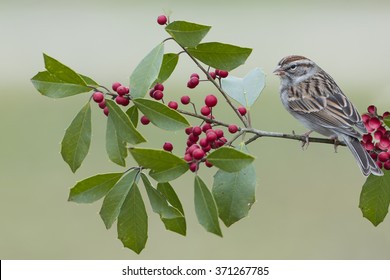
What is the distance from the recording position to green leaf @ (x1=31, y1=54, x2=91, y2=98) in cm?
159

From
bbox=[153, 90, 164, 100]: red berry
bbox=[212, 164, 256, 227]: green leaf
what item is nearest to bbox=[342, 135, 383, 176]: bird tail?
bbox=[212, 164, 256, 227]: green leaf

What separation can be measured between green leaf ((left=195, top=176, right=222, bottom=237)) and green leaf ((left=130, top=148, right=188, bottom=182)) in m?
0.05

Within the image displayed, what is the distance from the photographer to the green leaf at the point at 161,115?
1.54 meters

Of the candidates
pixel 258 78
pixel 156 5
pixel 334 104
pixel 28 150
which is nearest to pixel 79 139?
pixel 258 78

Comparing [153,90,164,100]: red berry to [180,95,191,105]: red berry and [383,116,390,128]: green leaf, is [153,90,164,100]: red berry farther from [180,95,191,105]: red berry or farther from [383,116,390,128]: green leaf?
[383,116,390,128]: green leaf

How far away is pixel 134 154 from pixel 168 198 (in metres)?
0.31

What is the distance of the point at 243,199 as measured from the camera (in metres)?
1.65

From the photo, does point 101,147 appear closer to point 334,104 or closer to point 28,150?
point 28,150

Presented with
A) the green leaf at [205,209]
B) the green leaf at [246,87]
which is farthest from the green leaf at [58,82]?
the green leaf at [246,87]

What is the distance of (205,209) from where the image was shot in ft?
4.88

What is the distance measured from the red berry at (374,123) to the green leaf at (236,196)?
29cm

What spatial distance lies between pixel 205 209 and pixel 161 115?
0.69ft

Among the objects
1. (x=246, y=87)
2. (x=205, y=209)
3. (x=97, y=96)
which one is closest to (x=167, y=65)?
(x=97, y=96)

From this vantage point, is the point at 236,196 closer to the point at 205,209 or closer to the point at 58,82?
the point at 205,209
